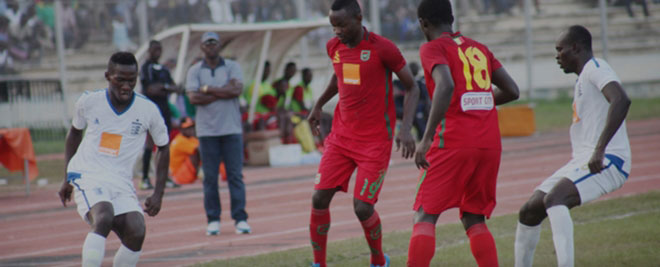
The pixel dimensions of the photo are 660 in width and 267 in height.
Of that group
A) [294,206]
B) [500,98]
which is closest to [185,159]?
[294,206]

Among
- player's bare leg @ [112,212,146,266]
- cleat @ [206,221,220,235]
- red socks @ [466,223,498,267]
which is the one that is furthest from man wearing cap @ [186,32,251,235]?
red socks @ [466,223,498,267]

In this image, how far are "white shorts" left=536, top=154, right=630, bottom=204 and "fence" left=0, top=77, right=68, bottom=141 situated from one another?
1494 cm

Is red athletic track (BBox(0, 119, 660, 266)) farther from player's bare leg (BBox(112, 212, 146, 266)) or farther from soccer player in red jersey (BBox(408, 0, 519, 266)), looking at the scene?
soccer player in red jersey (BBox(408, 0, 519, 266))

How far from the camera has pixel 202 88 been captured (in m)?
9.83

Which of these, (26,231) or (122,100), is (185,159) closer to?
(26,231)

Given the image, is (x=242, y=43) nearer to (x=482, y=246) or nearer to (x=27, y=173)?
(x=27, y=173)

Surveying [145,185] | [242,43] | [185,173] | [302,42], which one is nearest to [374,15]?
[302,42]

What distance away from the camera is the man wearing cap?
9.63 m

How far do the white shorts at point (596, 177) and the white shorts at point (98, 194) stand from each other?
2960 mm

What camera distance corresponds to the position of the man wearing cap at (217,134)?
379 inches

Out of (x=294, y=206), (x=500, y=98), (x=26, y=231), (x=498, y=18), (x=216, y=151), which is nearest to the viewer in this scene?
(x=500, y=98)

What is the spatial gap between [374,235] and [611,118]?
2121 millimetres

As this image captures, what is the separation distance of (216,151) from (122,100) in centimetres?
338

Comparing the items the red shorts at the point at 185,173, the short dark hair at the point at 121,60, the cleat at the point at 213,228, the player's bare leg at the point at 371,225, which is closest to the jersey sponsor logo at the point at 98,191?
the short dark hair at the point at 121,60
